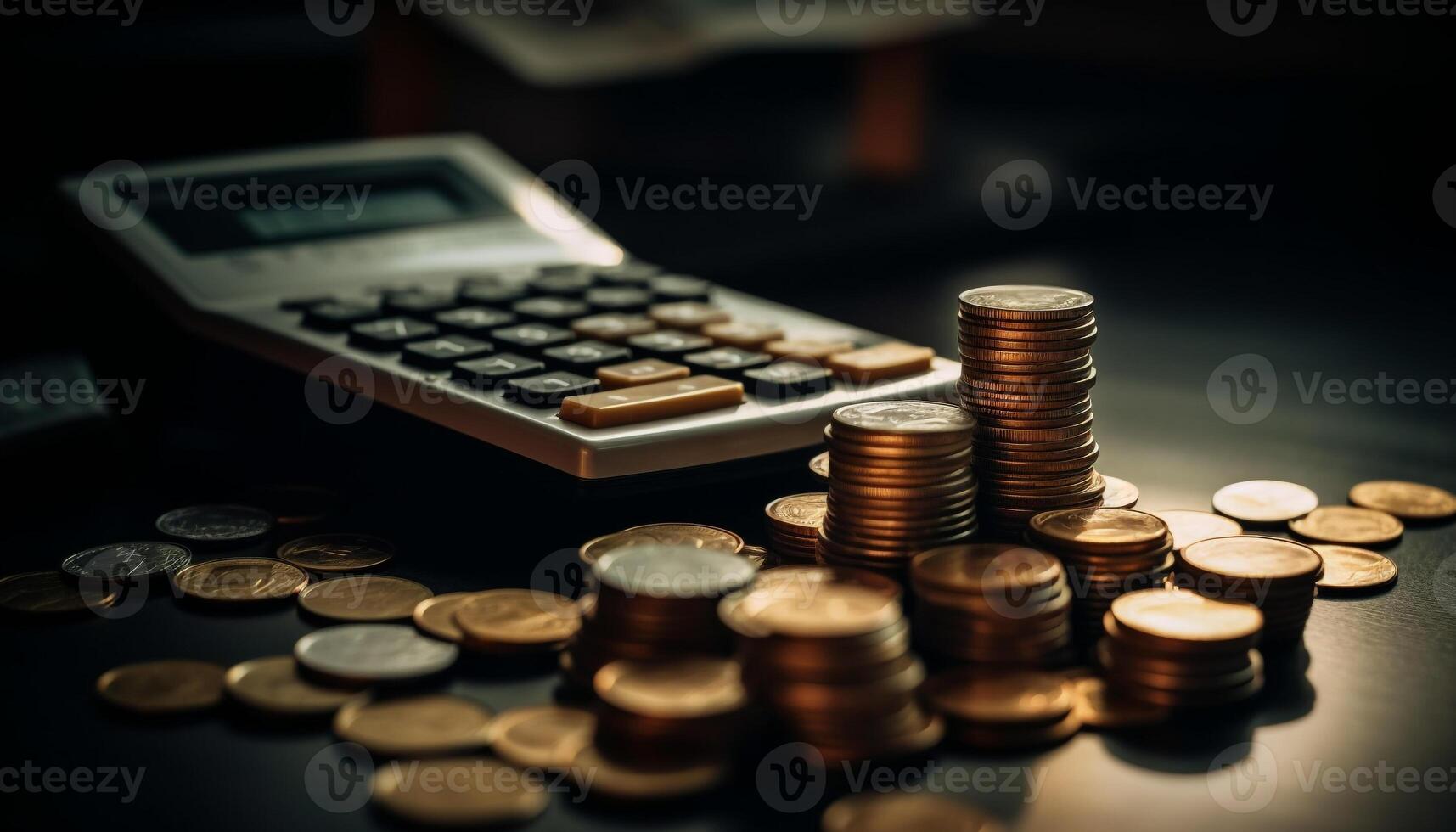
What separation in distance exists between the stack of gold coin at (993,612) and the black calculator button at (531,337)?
44cm

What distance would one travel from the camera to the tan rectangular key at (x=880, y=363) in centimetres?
108

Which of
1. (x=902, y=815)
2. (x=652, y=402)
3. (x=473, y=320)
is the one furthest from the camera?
(x=473, y=320)

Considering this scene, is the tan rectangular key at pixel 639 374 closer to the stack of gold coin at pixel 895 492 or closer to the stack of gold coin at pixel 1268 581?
the stack of gold coin at pixel 895 492

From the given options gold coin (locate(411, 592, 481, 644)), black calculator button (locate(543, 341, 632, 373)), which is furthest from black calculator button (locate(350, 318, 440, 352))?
gold coin (locate(411, 592, 481, 644))

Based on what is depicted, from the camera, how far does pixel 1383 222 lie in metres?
2.10

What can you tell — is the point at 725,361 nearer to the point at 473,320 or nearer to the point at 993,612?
the point at 473,320

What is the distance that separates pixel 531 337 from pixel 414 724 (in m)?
0.49

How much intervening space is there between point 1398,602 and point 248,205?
1056 mm

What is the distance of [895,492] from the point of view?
0.81 metres

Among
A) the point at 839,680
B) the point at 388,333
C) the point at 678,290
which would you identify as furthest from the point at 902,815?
the point at 678,290

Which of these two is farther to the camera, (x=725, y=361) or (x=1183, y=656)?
(x=725, y=361)

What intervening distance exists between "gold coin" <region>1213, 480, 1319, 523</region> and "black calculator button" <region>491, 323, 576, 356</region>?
1.63 ft

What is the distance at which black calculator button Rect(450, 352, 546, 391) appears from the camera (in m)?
1.01

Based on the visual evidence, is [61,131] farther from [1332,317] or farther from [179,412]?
[1332,317]
